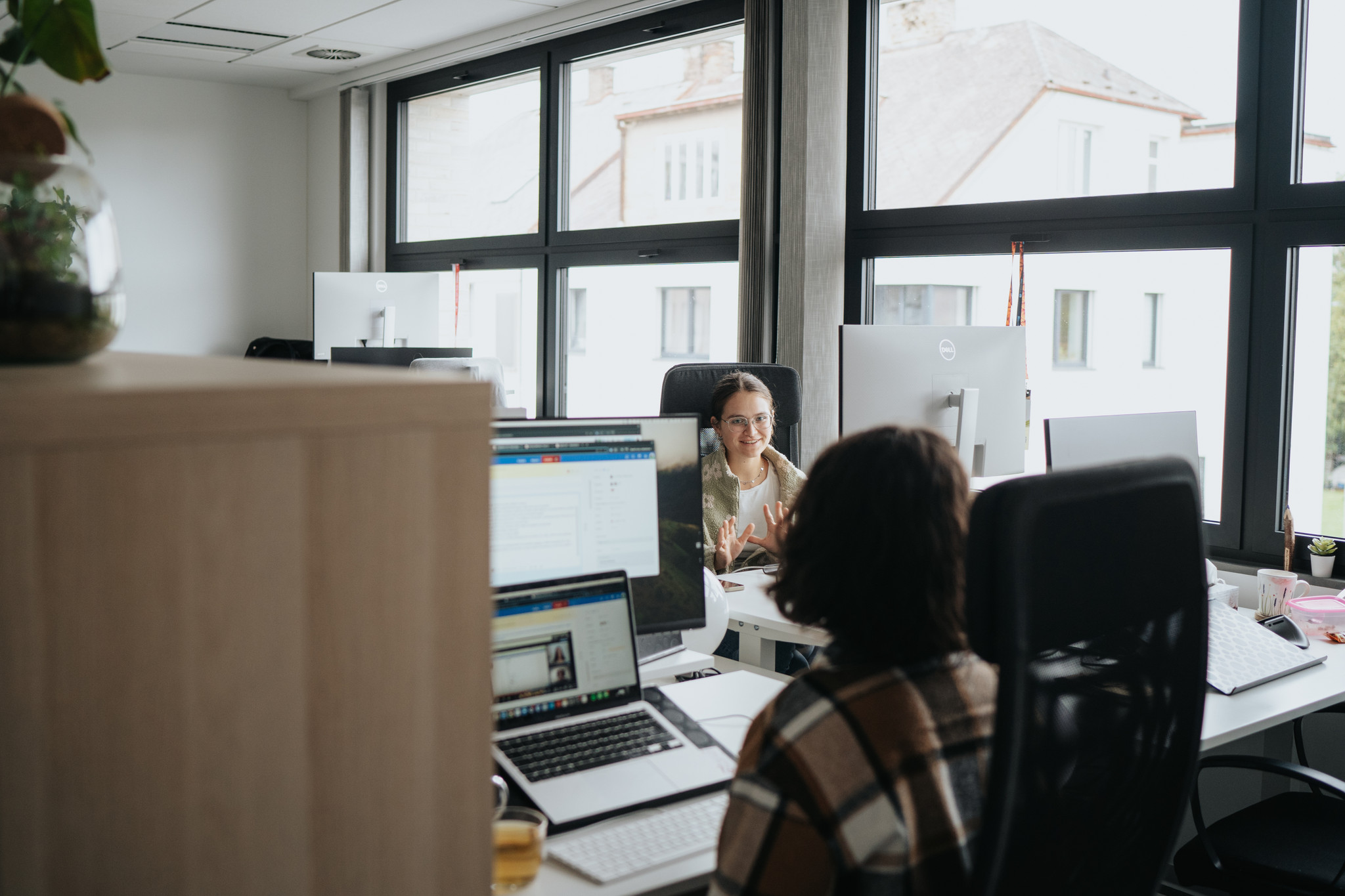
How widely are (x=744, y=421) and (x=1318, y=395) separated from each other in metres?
1.46

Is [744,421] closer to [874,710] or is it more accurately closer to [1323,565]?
[1323,565]

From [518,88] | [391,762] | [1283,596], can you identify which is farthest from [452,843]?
[518,88]

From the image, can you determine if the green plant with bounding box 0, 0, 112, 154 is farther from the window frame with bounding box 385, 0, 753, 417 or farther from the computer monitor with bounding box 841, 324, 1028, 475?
the window frame with bounding box 385, 0, 753, 417

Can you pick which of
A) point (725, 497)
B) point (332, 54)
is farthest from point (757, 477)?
point (332, 54)

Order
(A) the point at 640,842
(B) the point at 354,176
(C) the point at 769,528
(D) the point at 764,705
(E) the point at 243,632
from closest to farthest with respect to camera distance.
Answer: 1. (E) the point at 243,632
2. (A) the point at 640,842
3. (D) the point at 764,705
4. (C) the point at 769,528
5. (B) the point at 354,176

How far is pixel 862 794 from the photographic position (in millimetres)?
973

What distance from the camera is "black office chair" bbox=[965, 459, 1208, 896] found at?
0.91m

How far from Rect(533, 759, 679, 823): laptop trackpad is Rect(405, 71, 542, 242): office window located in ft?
13.5

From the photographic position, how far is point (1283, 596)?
2404 mm

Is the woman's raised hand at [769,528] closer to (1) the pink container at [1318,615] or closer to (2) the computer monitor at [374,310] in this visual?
(1) the pink container at [1318,615]

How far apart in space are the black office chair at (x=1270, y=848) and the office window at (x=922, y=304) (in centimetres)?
196

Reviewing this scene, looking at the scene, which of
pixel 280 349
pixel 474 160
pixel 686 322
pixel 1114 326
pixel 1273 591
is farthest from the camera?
pixel 280 349

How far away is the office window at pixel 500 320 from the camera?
530cm

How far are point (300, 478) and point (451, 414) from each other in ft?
0.36
